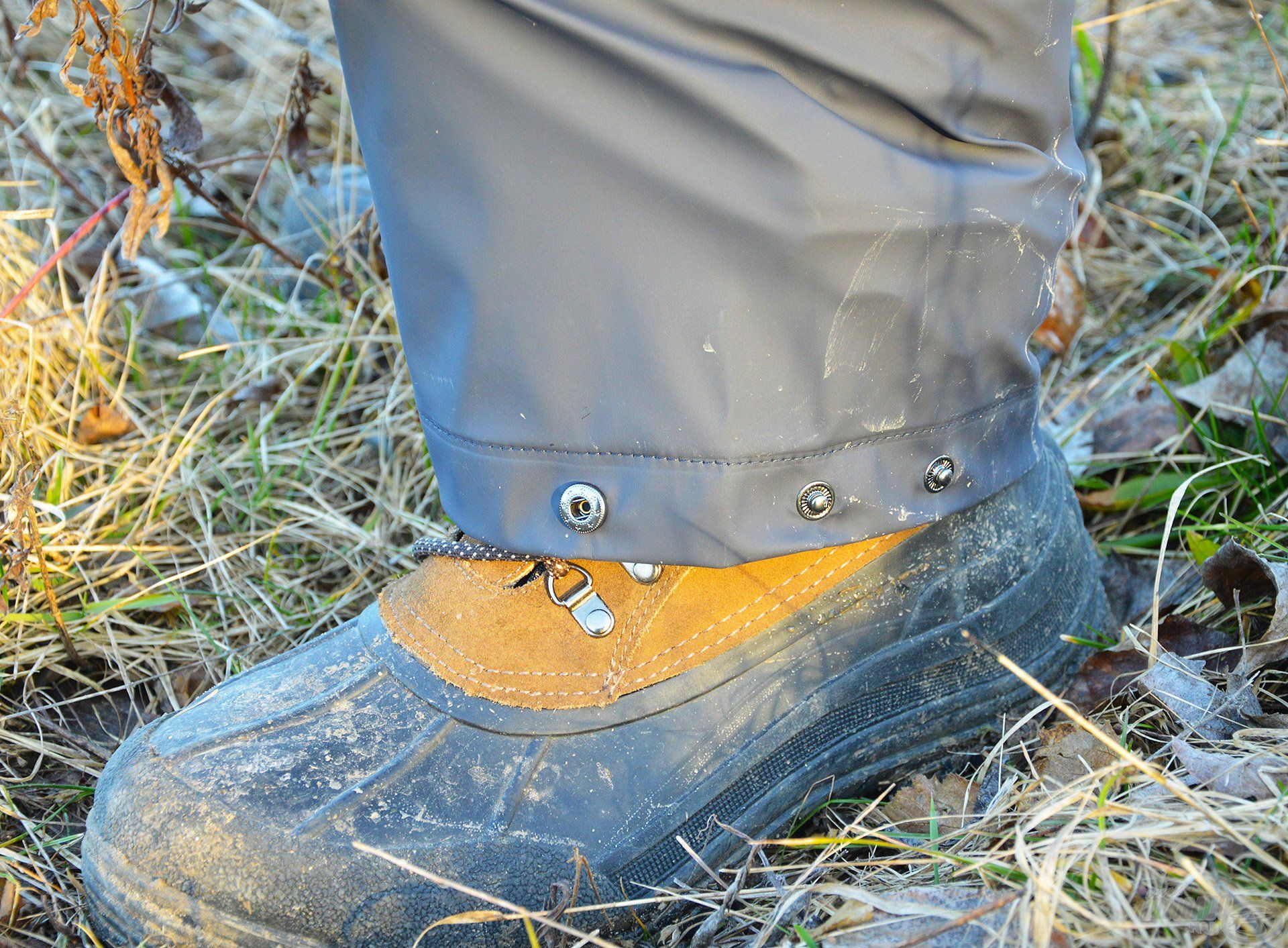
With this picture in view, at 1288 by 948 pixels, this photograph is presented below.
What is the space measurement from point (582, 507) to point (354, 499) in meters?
1.00

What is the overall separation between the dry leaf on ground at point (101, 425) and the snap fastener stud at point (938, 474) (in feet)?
4.99

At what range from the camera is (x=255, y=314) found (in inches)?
85.6

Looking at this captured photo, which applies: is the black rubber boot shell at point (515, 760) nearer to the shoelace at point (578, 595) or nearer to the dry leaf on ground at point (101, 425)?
the shoelace at point (578, 595)

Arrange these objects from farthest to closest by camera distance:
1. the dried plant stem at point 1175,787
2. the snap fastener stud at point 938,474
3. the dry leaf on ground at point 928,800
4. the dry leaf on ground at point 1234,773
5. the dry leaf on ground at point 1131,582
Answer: the dry leaf on ground at point 1131,582, the dry leaf on ground at point 928,800, the snap fastener stud at point 938,474, the dry leaf on ground at point 1234,773, the dried plant stem at point 1175,787

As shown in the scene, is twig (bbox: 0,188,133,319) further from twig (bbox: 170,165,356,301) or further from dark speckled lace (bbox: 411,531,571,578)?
dark speckled lace (bbox: 411,531,571,578)

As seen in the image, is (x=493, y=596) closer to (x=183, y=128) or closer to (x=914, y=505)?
(x=914, y=505)

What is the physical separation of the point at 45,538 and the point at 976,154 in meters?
1.46

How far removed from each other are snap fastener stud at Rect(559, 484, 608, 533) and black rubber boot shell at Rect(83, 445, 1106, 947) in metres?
0.24

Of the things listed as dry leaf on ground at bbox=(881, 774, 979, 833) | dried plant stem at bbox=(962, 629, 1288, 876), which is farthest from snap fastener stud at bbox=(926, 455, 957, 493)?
dry leaf on ground at bbox=(881, 774, 979, 833)

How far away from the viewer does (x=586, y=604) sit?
3.53 ft

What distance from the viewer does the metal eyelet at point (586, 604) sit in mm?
1073

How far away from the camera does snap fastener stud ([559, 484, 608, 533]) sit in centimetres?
96

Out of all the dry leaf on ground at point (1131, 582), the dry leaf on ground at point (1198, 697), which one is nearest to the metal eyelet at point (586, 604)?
the dry leaf on ground at point (1198, 697)

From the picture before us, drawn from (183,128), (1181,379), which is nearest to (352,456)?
(183,128)
